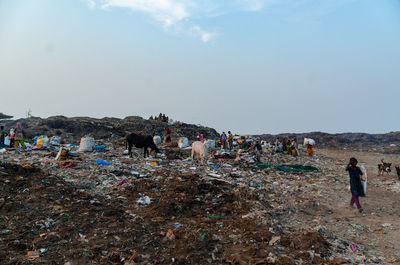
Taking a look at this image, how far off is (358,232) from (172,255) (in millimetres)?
3760

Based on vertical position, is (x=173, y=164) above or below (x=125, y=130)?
below

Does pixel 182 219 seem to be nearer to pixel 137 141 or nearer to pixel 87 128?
pixel 137 141

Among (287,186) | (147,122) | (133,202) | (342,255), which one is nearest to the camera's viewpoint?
(342,255)

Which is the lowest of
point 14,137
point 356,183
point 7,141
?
point 356,183

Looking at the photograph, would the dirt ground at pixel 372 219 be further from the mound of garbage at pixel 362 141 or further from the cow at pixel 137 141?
the mound of garbage at pixel 362 141

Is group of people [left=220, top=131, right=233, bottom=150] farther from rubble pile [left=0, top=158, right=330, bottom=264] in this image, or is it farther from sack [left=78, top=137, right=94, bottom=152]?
rubble pile [left=0, top=158, right=330, bottom=264]

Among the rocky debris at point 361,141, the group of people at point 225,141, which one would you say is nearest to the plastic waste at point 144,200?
the group of people at point 225,141

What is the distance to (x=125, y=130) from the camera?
23.7m

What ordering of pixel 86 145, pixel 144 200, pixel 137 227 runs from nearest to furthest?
1. pixel 137 227
2. pixel 144 200
3. pixel 86 145

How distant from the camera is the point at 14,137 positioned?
40.4 feet

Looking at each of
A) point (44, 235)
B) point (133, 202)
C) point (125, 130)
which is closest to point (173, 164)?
point (133, 202)

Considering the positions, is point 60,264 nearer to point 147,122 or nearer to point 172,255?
point 172,255

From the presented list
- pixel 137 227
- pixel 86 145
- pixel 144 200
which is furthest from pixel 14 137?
pixel 137 227

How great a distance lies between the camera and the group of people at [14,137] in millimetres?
12203
